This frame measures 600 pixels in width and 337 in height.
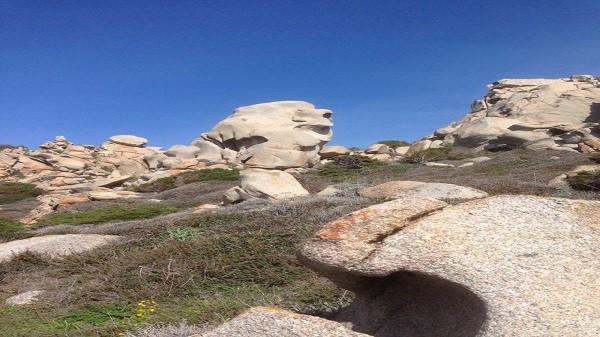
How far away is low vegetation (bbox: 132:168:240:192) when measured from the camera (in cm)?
2992

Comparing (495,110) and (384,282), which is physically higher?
(495,110)

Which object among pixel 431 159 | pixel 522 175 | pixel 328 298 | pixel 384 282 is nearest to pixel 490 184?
pixel 522 175

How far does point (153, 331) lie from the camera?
5.30m

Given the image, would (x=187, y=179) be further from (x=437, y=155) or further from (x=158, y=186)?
(x=437, y=155)

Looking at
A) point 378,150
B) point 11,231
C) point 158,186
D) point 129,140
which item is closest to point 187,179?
point 158,186

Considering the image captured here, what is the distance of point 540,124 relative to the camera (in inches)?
1577

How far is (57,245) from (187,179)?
1922 centimetres

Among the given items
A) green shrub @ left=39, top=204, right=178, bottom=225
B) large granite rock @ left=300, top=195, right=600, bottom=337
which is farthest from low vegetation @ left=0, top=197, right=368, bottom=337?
green shrub @ left=39, top=204, right=178, bottom=225

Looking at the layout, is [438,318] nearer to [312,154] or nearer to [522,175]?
[522,175]

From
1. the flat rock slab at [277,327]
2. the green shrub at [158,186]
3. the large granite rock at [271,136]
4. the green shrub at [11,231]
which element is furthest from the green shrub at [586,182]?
the large granite rock at [271,136]

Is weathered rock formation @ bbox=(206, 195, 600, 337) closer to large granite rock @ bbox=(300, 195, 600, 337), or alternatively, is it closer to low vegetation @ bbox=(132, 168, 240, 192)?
large granite rock @ bbox=(300, 195, 600, 337)

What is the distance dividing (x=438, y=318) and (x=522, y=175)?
17427 millimetres

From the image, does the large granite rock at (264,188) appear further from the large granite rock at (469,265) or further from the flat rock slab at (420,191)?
the large granite rock at (469,265)

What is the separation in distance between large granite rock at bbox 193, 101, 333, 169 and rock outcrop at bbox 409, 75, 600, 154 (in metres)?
6.80
